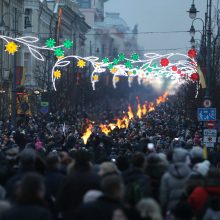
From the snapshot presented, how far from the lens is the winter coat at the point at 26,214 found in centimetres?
985

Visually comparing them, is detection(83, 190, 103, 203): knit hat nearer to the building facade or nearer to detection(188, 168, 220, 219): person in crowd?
detection(188, 168, 220, 219): person in crowd

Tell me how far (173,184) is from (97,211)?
339cm

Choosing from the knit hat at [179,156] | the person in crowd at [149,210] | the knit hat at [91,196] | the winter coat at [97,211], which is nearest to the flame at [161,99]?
the knit hat at [179,156]

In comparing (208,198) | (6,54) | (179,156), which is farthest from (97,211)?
(6,54)

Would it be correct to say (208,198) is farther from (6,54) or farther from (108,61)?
(6,54)

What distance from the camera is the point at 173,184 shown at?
45.0 feet

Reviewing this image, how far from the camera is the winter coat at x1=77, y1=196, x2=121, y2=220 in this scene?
34.2 ft

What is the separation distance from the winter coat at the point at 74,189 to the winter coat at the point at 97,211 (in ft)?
5.06

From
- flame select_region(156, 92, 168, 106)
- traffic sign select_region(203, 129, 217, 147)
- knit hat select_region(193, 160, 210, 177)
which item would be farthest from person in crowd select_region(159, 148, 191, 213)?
flame select_region(156, 92, 168, 106)

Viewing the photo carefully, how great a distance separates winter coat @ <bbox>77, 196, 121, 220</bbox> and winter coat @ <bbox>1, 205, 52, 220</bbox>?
574mm

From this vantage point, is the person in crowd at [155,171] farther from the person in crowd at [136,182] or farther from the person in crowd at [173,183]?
the person in crowd at [173,183]

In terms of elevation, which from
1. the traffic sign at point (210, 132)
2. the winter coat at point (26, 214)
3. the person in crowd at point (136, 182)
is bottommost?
the traffic sign at point (210, 132)

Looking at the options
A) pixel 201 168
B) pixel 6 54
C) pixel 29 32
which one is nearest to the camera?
pixel 201 168

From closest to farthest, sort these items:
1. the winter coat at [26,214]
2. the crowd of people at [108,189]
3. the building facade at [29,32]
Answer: the winter coat at [26,214]
the crowd of people at [108,189]
the building facade at [29,32]
